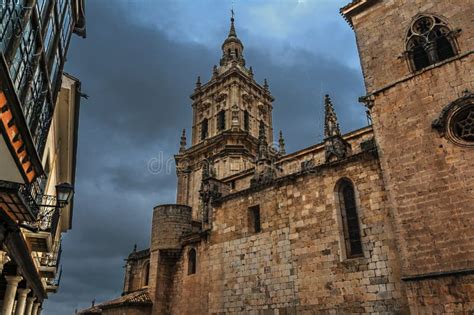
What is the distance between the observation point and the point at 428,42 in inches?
505

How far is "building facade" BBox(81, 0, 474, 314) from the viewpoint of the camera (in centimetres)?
1070

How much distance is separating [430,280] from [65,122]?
12.5 meters

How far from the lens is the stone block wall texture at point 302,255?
1249cm

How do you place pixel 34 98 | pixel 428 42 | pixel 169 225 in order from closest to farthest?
pixel 34 98
pixel 428 42
pixel 169 225

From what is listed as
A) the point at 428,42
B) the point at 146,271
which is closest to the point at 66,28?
the point at 428,42

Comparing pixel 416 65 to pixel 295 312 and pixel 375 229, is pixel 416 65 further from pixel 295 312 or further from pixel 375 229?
pixel 295 312

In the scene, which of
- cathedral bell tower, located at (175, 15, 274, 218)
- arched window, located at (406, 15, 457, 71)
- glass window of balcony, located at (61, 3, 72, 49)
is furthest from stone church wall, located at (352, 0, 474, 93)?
cathedral bell tower, located at (175, 15, 274, 218)

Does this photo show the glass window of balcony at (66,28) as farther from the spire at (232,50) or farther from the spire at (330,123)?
the spire at (232,50)

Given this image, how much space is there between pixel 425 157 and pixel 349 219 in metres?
3.68

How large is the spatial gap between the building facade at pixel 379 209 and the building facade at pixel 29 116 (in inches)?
304

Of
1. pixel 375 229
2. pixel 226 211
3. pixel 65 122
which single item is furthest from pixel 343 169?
pixel 65 122

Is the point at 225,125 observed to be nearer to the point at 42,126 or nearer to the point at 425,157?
the point at 425,157

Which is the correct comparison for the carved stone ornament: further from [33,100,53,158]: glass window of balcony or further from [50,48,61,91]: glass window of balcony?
[33,100,53,158]: glass window of balcony

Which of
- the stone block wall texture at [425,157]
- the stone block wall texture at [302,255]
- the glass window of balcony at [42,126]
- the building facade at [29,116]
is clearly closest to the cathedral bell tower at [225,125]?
the stone block wall texture at [302,255]
